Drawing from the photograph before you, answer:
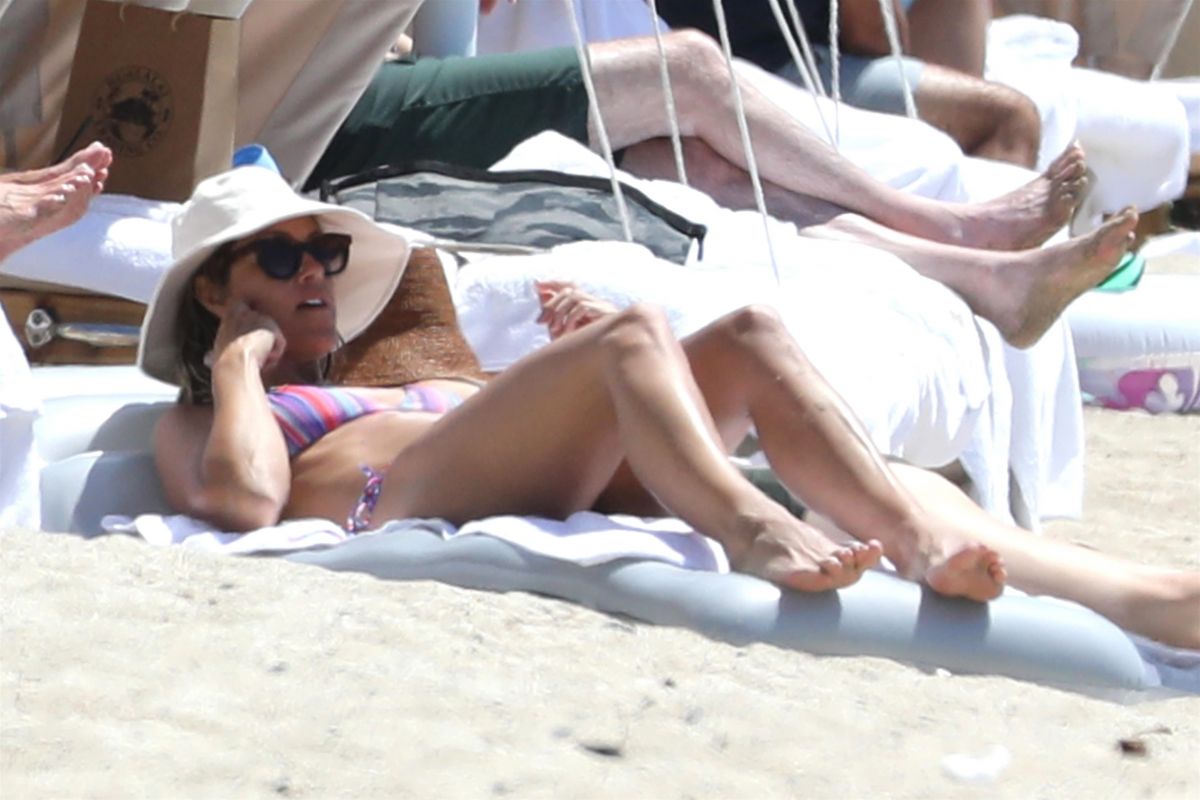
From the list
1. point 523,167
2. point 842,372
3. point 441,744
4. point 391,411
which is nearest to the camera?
point 441,744

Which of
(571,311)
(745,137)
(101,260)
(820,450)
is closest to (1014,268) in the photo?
(745,137)

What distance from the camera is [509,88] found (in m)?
4.81

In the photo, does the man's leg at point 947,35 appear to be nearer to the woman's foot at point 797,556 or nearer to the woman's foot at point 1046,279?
the woman's foot at point 1046,279

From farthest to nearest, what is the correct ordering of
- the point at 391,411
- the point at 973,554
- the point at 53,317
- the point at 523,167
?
the point at 523,167, the point at 53,317, the point at 391,411, the point at 973,554

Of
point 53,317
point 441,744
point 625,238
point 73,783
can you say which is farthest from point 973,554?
point 53,317

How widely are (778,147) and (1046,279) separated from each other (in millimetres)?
896

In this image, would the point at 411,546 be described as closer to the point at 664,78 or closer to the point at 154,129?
the point at 154,129

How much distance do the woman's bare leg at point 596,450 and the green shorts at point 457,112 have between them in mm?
1859

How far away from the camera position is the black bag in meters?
4.14

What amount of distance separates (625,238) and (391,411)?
1.01 meters

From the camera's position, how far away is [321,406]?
324 centimetres

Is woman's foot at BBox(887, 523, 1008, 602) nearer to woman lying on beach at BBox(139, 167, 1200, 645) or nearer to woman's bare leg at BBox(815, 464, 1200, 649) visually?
woman lying on beach at BBox(139, 167, 1200, 645)

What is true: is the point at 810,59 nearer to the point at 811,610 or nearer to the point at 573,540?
the point at 573,540

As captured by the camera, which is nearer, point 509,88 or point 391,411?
point 391,411
